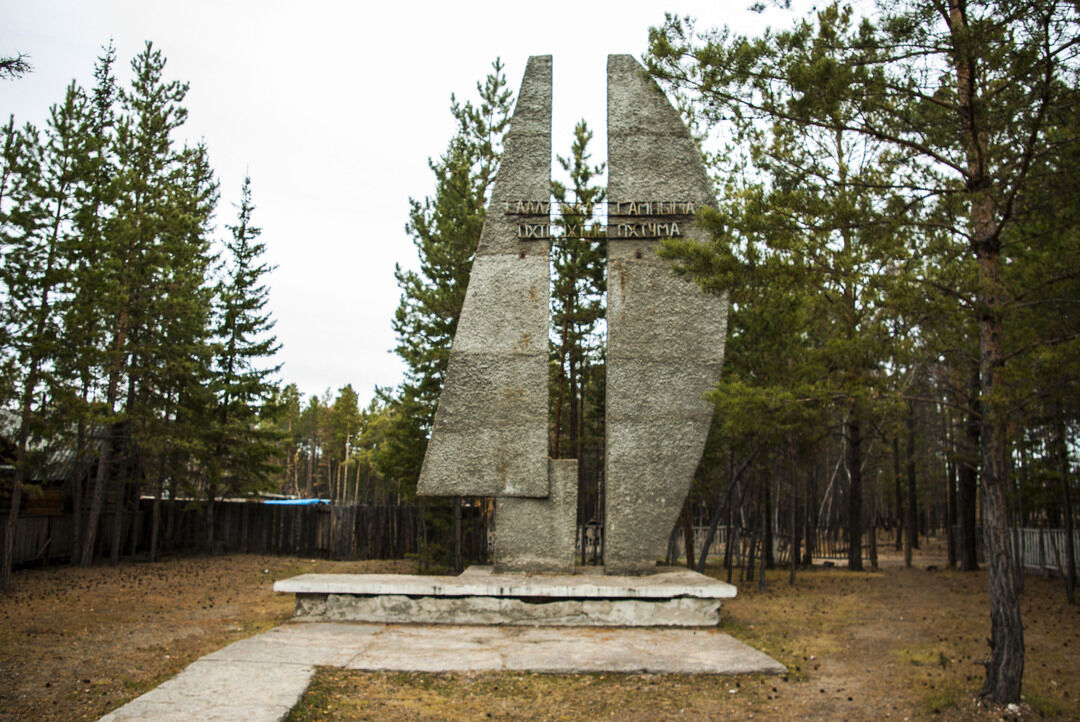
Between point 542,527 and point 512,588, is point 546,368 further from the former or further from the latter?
point 512,588

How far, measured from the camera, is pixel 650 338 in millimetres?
11094

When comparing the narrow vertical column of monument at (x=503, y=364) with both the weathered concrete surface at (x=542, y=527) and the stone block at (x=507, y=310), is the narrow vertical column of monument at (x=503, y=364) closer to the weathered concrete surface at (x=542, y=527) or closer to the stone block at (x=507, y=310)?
the stone block at (x=507, y=310)

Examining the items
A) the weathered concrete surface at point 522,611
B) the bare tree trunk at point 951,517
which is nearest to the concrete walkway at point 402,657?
the weathered concrete surface at point 522,611

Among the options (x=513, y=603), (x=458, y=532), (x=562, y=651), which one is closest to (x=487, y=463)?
(x=513, y=603)

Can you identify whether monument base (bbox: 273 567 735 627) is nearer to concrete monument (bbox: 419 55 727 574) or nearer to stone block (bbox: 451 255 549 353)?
concrete monument (bbox: 419 55 727 574)

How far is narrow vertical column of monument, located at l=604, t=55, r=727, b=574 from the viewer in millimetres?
10750

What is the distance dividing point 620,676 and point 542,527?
175 inches

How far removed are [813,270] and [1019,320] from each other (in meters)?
4.34

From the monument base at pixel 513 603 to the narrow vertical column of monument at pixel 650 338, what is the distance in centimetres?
145

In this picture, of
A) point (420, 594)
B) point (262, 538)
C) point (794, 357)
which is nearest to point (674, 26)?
point (420, 594)

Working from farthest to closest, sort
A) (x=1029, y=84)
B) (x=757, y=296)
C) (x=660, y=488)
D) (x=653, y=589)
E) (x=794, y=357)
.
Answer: (x=794, y=357)
(x=660, y=488)
(x=653, y=589)
(x=757, y=296)
(x=1029, y=84)

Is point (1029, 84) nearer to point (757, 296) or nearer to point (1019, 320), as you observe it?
point (757, 296)

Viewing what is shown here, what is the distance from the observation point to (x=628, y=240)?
11383 millimetres

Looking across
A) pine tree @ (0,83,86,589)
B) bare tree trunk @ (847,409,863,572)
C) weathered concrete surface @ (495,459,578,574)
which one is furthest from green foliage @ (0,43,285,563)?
bare tree trunk @ (847,409,863,572)
